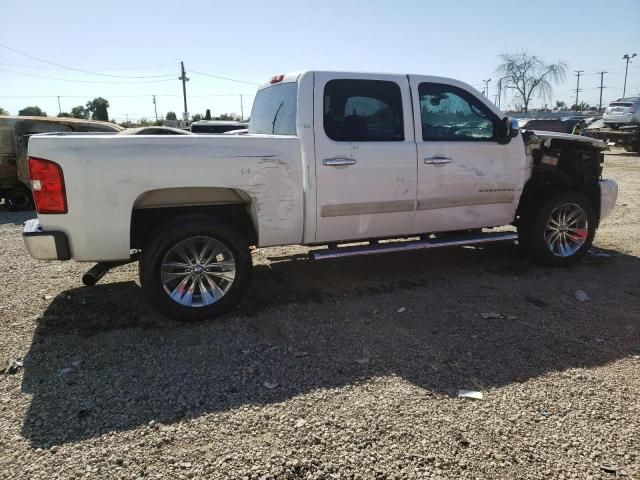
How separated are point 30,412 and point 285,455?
1585 mm

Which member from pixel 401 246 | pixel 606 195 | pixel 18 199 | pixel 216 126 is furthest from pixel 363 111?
pixel 216 126

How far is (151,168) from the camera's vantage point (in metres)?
3.79

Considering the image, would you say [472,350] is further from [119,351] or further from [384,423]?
[119,351]

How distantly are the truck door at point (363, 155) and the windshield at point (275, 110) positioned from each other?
0.30 m

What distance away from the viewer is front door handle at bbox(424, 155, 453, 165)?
4.81m

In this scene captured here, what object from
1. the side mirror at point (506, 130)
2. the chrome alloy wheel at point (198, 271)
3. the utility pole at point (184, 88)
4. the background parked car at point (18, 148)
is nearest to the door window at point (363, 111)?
the side mirror at point (506, 130)

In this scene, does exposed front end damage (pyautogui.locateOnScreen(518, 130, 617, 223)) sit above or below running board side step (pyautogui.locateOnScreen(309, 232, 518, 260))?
above

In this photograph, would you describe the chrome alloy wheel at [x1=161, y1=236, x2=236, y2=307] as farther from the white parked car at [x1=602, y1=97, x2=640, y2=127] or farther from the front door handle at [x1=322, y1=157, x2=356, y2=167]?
the white parked car at [x1=602, y1=97, x2=640, y2=127]

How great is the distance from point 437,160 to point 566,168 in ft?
6.87

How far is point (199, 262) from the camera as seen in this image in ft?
13.6

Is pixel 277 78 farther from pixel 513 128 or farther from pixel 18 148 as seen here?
pixel 18 148

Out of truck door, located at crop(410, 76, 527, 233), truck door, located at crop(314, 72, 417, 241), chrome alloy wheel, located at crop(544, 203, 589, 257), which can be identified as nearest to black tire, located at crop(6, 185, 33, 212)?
truck door, located at crop(314, 72, 417, 241)

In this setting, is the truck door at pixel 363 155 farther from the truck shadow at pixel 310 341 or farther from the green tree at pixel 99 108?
the green tree at pixel 99 108

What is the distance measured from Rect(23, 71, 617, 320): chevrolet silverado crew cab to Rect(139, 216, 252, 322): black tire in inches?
0.4
